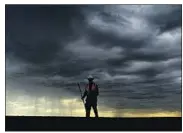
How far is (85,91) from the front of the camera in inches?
658

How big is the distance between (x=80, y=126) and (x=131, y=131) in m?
1.52

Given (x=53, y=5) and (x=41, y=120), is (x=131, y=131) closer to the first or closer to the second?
(x=41, y=120)

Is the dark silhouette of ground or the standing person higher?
the standing person

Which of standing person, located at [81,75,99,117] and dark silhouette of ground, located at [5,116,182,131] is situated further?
standing person, located at [81,75,99,117]

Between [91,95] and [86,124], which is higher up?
[91,95]

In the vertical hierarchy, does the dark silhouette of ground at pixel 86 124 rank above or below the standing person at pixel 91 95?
below

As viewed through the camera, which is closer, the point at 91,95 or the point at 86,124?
the point at 86,124

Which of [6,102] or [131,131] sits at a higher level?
[6,102]

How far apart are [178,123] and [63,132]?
3.32 metres

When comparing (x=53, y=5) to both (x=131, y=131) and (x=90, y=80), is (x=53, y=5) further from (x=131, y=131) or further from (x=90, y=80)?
(x=131, y=131)

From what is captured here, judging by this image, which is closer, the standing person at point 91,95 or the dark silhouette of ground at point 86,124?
the dark silhouette of ground at point 86,124
